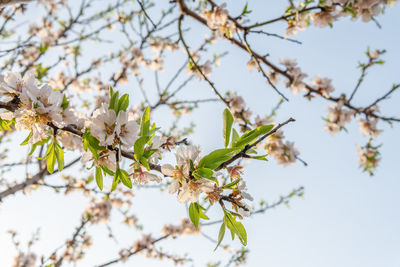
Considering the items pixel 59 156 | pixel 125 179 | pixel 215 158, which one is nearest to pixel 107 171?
pixel 125 179

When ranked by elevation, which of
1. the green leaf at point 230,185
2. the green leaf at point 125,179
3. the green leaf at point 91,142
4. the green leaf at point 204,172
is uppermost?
the green leaf at point 91,142

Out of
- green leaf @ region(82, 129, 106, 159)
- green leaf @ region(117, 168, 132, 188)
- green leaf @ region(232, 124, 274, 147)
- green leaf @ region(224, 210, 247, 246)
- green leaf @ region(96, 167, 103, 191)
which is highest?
green leaf @ region(82, 129, 106, 159)

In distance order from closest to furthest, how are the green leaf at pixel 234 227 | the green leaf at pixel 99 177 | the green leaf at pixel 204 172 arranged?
1. the green leaf at pixel 204 172
2. the green leaf at pixel 234 227
3. the green leaf at pixel 99 177

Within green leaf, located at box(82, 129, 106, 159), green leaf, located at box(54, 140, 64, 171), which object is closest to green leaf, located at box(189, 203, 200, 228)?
green leaf, located at box(82, 129, 106, 159)

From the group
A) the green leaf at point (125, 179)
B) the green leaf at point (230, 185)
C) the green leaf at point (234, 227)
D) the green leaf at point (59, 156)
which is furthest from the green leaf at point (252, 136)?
the green leaf at point (59, 156)

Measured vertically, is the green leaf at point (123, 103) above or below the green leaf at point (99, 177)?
above

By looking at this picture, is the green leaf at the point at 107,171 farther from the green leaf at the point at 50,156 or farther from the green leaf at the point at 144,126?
the green leaf at the point at 50,156

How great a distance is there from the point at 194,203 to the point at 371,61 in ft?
11.2

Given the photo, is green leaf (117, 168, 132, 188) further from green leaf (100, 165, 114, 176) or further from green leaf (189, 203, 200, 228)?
green leaf (189, 203, 200, 228)

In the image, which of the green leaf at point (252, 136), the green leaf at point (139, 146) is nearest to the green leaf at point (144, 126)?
the green leaf at point (139, 146)

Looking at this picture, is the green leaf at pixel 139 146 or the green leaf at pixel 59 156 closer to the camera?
the green leaf at pixel 139 146

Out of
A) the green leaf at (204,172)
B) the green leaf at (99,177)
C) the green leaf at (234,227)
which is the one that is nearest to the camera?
the green leaf at (204,172)

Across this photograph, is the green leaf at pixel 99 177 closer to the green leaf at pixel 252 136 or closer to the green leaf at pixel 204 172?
the green leaf at pixel 204 172

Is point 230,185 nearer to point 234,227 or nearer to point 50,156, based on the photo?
point 234,227
